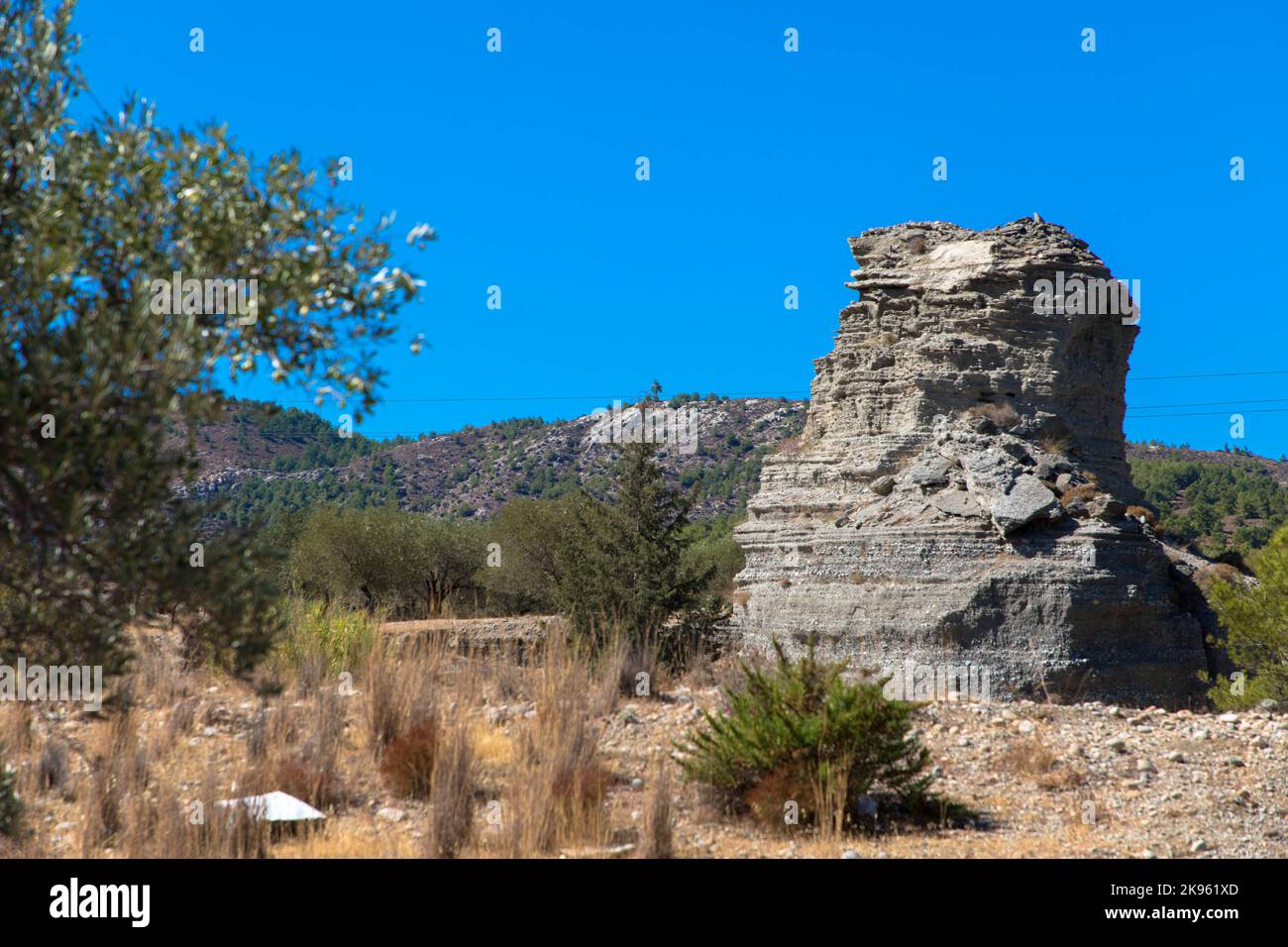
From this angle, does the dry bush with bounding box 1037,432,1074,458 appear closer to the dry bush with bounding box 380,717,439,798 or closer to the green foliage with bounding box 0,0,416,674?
the dry bush with bounding box 380,717,439,798

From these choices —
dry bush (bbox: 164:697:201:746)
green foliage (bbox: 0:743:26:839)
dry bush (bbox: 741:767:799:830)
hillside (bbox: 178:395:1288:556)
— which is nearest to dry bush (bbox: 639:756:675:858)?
dry bush (bbox: 741:767:799:830)

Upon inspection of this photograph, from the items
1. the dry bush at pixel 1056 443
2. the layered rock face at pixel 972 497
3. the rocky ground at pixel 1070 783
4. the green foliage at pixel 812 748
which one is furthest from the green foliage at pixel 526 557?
the green foliage at pixel 812 748

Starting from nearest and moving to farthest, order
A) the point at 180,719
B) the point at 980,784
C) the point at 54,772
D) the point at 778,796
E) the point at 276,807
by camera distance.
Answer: the point at 276,807
the point at 778,796
the point at 54,772
the point at 980,784
the point at 180,719

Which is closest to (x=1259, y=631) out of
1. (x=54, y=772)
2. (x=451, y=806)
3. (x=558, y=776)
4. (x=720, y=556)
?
(x=558, y=776)

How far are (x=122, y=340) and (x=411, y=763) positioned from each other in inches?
227

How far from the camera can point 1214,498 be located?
2366 inches

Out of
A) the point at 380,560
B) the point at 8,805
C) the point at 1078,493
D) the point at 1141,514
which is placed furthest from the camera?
the point at 380,560

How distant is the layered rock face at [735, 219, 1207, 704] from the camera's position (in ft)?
57.9

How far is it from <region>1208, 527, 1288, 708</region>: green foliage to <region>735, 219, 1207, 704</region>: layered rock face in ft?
2.67

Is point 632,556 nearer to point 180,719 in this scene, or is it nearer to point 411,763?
point 180,719

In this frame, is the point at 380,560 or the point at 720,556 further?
the point at 720,556

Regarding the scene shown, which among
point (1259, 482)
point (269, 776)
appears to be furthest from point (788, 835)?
point (1259, 482)

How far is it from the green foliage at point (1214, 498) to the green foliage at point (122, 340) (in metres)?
44.3
